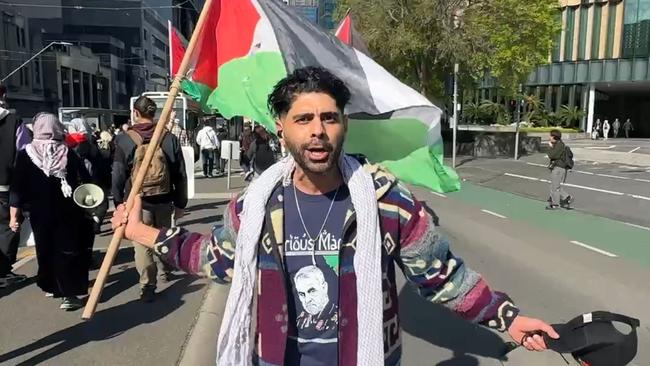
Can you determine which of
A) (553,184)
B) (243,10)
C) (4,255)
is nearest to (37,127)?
(4,255)

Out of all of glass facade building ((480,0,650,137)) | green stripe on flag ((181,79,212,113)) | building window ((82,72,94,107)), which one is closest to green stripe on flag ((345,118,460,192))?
green stripe on flag ((181,79,212,113))

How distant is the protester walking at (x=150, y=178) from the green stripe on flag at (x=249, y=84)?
1.42 m

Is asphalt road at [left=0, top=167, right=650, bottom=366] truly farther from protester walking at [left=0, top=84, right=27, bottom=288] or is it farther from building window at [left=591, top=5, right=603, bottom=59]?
building window at [left=591, top=5, right=603, bottom=59]

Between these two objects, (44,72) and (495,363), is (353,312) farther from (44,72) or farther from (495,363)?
(44,72)

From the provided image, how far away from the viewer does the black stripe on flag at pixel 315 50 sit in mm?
3822

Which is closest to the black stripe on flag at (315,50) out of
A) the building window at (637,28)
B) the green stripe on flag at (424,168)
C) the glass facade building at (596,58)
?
the green stripe on flag at (424,168)

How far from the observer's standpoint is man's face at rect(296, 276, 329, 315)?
205 centimetres

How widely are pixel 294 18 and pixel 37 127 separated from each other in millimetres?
2670

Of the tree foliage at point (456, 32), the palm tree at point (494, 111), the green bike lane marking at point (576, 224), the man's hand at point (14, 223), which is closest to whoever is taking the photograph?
the man's hand at point (14, 223)

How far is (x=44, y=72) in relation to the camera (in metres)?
60.8

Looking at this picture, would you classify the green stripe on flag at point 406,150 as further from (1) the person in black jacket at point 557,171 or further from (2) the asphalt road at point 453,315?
(1) the person in black jacket at point 557,171

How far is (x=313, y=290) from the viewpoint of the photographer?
80.7 inches

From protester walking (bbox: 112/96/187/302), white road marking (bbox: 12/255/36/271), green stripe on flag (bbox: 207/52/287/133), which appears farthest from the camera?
white road marking (bbox: 12/255/36/271)

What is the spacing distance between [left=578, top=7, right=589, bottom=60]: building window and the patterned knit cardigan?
5045 centimetres
